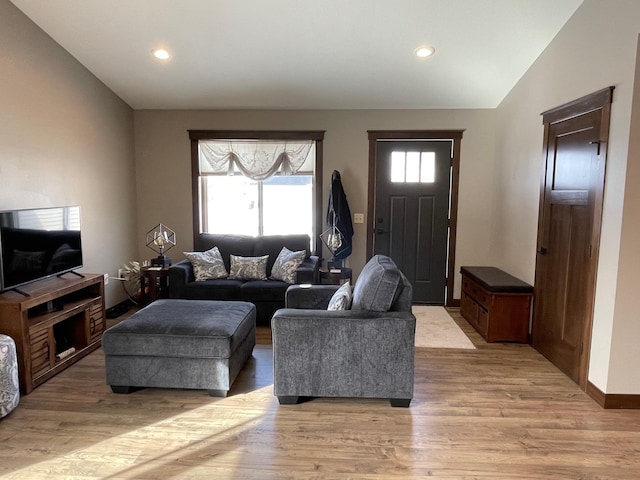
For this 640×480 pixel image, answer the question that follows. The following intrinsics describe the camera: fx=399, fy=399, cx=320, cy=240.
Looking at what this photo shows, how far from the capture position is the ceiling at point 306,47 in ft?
10.3

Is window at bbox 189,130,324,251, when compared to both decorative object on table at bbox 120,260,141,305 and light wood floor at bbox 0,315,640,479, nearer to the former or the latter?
decorative object on table at bbox 120,260,141,305

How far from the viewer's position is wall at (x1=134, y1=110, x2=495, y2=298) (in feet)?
15.8

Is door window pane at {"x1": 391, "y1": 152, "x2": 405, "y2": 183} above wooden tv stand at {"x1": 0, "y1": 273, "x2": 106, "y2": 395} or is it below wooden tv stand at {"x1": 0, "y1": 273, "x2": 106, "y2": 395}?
above

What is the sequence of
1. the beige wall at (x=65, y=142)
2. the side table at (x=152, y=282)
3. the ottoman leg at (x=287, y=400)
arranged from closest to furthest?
the ottoman leg at (x=287, y=400) < the beige wall at (x=65, y=142) < the side table at (x=152, y=282)

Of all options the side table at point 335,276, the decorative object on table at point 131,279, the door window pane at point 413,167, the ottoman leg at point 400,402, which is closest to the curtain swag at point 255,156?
the door window pane at point 413,167

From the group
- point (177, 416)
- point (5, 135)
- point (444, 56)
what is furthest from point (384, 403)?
point (5, 135)

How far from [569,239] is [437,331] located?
1.53 metres

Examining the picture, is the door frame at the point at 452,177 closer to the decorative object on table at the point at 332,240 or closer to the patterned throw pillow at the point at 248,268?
the decorative object on table at the point at 332,240

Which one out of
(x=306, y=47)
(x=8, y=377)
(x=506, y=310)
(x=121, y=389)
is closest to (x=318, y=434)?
(x=121, y=389)

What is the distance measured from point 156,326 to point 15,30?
2.62m

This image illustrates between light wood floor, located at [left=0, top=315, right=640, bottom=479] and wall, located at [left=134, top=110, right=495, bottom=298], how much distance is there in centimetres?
230

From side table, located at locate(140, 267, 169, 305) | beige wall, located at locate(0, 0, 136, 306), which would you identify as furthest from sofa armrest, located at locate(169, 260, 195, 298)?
beige wall, located at locate(0, 0, 136, 306)

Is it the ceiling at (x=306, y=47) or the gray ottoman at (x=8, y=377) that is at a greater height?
the ceiling at (x=306, y=47)

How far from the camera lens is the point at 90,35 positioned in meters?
3.51
